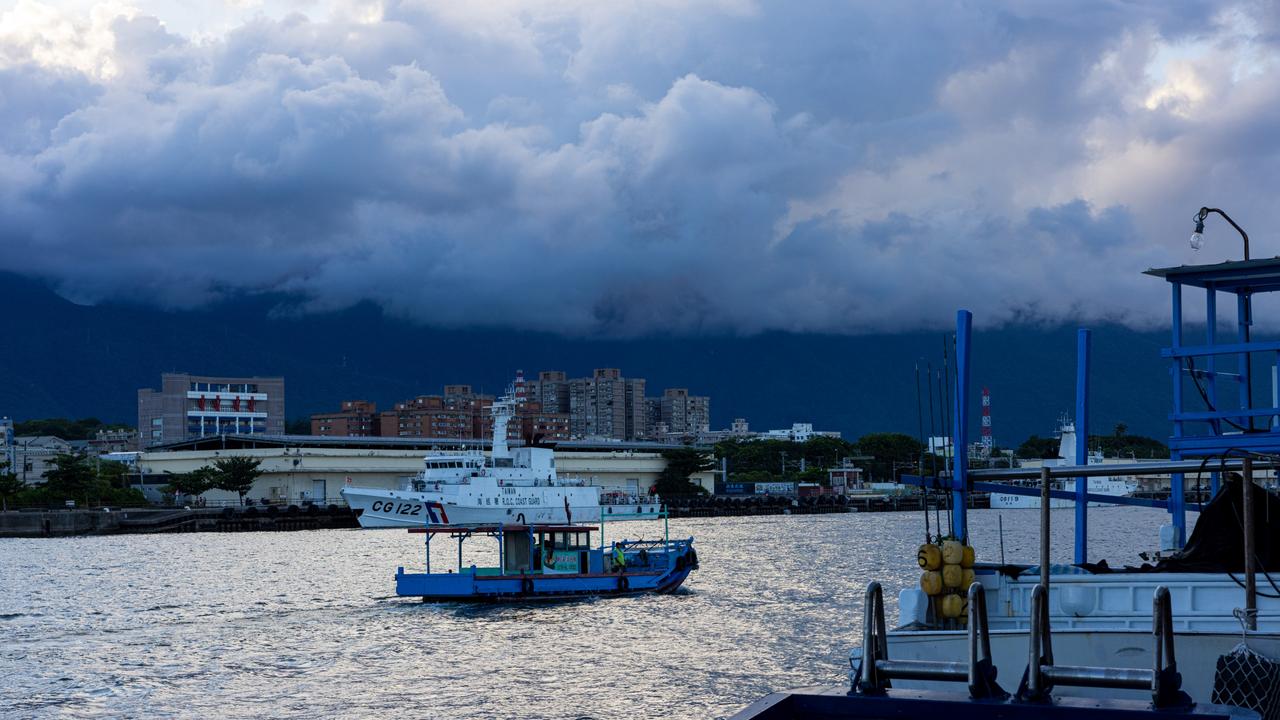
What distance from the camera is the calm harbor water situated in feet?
105

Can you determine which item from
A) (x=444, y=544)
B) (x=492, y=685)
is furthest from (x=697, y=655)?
(x=444, y=544)

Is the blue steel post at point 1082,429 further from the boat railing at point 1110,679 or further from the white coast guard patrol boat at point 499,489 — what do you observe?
the white coast guard patrol boat at point 499,489

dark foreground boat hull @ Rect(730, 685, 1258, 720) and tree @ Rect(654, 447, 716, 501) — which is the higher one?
dark foreground boat hull @ Rect(730, 685, 1258, 720)

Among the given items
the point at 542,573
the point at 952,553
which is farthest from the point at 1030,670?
the point at 542,573

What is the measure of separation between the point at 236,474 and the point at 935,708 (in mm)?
142686

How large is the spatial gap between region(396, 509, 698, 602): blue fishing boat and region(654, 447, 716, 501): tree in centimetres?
12580

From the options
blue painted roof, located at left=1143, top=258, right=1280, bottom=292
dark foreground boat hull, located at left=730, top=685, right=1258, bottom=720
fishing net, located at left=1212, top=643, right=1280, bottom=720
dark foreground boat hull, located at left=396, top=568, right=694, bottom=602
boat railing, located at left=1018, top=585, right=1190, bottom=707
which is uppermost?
blue painted roof, located at left=1143, top=258, right=1280, bottom=292

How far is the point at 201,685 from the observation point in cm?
3466

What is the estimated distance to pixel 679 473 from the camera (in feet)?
612

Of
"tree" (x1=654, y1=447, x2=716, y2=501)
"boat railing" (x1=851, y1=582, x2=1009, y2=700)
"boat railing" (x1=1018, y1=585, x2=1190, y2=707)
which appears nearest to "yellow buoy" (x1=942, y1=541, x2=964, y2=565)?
"boat railing" (x1=851, y1=582, x2=1009, y2=700)

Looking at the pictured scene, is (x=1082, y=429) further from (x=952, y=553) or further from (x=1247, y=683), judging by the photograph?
(x=1247, y=683)

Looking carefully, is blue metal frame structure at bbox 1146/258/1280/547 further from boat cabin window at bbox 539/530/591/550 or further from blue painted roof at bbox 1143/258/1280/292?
boat cabin window at bbox 539/530/591/550

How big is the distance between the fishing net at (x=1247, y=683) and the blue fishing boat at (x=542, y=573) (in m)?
41.3

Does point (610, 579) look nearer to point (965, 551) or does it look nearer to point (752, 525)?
point (965, 551)
